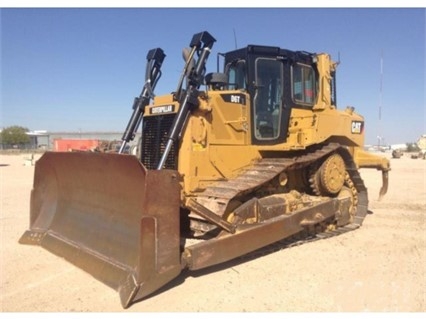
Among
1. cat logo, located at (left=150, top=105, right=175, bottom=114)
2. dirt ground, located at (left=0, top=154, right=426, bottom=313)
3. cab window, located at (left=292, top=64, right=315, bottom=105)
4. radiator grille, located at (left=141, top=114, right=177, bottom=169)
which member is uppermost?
cab window, located at (left=292, top=64, right=315, bottom=105)

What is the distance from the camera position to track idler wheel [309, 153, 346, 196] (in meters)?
6.81

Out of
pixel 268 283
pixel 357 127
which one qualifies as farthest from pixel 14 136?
pixel 268 283

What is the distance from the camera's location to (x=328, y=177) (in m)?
6.85

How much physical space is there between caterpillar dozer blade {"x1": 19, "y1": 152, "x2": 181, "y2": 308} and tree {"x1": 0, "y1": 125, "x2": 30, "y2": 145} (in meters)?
81.8

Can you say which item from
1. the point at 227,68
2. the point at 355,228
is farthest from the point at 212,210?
the point at 355,228

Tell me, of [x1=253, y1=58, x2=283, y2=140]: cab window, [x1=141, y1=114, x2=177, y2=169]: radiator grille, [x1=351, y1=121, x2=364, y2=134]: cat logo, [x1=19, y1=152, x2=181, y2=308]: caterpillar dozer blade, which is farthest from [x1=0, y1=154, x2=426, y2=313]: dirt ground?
[x1=351, y1=121, x2=364, y2=134]: cat logo

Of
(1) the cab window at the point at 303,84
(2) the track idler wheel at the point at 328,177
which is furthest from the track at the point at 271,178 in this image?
(1) the cab window at the point at 303,84

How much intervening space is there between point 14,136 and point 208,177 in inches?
3372

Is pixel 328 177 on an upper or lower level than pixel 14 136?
lower

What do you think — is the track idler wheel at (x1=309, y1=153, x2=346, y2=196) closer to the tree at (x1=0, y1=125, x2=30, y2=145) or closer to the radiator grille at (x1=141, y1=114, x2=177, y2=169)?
the radiator grille at (x1=141, y1=114, x2=177, y2=169)

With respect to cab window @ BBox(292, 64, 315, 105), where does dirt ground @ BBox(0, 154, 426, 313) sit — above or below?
below

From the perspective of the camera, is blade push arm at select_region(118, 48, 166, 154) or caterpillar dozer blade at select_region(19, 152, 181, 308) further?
blade push arm at select_region(118, 48, 166, 154)

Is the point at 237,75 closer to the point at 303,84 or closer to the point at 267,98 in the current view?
the point at 267,98

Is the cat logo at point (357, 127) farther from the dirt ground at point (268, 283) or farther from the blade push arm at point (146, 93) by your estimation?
the blade push arm at point (146, 93)
